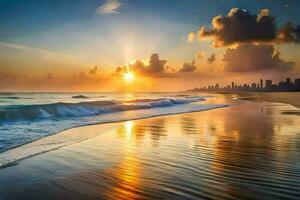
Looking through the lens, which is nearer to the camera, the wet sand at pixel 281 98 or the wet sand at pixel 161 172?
the wet sand at pixel 161 172

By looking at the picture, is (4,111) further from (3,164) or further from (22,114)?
(3,164)

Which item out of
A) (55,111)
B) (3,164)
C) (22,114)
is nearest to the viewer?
(3,164)

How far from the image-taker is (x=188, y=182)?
205 inches

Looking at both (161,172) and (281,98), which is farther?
(281,98)

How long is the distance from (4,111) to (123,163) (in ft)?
56.6

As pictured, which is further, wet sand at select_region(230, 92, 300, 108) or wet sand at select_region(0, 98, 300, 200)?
wet sand at select_region(230, 92, 300, 108)

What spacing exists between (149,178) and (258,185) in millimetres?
2203

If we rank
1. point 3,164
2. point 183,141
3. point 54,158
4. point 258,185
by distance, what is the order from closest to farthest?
point 258,185 < point 3,164 < point 54,158 < point 183,141

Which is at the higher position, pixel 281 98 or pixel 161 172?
pixel 161 172

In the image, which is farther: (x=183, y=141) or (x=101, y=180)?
(x=183, y=141)

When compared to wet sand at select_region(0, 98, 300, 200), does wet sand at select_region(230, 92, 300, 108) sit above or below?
below

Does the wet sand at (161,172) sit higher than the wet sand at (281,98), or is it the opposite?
the wet sand at (161,172)

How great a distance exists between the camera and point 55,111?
2480 centimetres

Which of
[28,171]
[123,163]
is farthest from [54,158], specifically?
[123,163]
